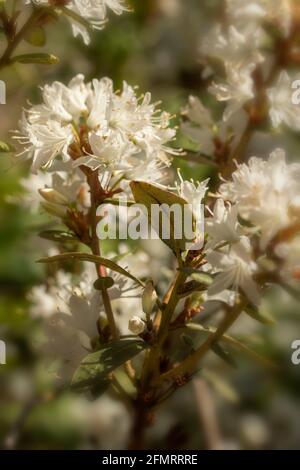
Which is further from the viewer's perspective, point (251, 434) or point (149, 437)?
point (251, 434)

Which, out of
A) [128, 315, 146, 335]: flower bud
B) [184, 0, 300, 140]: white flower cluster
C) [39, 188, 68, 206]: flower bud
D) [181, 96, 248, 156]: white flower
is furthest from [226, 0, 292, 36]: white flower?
[128, 315, 146, 335]: flower bud

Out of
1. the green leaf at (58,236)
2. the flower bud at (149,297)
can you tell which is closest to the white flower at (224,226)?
the flower bud at (149,297)

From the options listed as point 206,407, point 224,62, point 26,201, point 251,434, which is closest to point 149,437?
point 206,407

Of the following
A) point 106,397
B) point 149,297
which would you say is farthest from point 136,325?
point 106,397

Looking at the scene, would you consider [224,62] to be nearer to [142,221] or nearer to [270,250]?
[142,221]

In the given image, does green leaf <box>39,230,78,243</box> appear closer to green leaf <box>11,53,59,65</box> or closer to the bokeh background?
green leaf <box>11,53,59,65</box>

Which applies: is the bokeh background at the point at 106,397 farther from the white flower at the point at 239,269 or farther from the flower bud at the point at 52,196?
the white flower at the point at 239,269

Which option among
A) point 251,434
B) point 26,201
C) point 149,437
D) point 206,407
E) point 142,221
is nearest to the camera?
point 142,221
